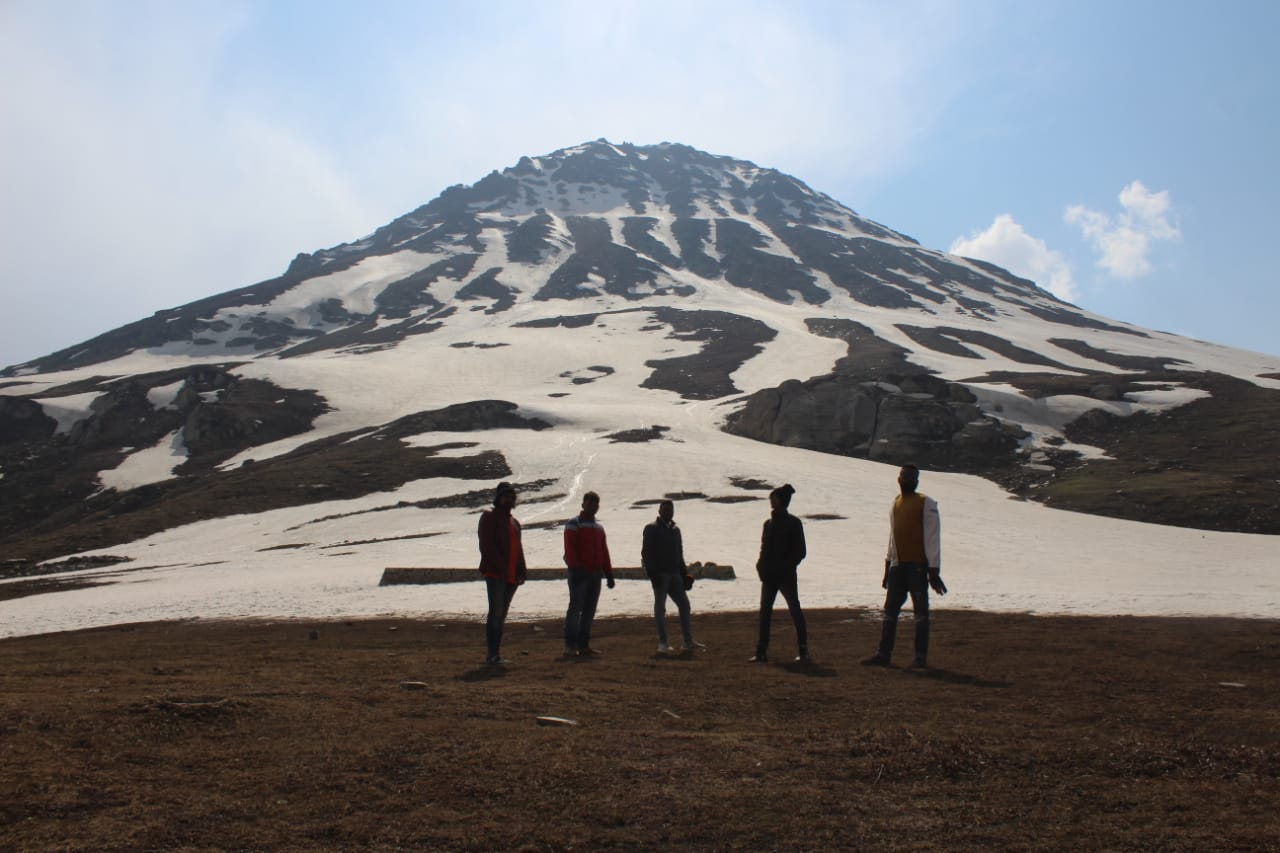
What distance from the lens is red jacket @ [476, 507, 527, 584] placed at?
13.7 meters

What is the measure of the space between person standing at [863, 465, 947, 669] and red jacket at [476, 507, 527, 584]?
19.2 feet

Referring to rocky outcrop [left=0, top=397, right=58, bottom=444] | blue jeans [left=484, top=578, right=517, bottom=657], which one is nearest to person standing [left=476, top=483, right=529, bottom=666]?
blue jeans [left=484, top=578, right=517, bottom=657]

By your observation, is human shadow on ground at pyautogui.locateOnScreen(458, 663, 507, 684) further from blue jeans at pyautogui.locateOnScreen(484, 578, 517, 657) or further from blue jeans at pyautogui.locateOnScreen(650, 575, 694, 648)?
blue jeans at pyautogui.locateOnScreen(650, 575, 694, 648)

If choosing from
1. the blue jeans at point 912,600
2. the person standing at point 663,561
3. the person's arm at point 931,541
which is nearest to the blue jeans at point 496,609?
the person standing at point 663,561

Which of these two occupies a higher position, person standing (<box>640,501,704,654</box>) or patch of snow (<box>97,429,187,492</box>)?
patch of snow (<box>97,429,187,492</box>)

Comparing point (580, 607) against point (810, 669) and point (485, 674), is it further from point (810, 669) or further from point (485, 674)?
point (810, 669)

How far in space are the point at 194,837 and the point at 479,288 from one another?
183 m

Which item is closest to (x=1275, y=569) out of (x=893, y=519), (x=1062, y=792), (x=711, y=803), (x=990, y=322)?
(x=893, y=519)

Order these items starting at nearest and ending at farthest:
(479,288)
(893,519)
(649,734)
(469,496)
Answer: (649,734)
(893,519)
(469,496)
(479,288)

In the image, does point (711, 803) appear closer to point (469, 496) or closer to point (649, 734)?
point (649, 734)

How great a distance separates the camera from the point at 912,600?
478 inches

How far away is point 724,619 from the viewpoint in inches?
781

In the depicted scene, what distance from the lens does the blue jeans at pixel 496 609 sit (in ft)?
42.6

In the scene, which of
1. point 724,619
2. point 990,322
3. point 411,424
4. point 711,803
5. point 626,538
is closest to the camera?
point 711,803
